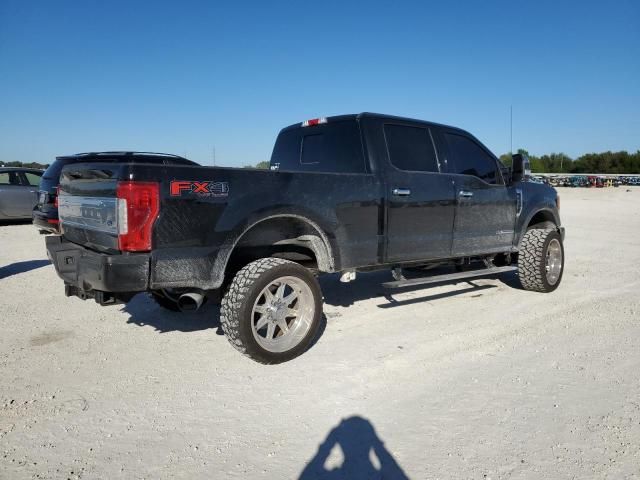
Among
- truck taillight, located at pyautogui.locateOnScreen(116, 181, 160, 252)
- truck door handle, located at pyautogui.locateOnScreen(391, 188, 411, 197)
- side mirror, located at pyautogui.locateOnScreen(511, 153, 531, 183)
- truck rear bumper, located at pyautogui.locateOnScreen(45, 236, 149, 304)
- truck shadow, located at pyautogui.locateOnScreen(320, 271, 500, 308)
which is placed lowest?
truck shadow, located at pyautogui.locateOnScreen(320, 271, 500, 308)

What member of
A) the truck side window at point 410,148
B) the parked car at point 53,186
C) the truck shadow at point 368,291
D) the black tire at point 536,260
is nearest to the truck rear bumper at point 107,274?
the truck side window at point 410,148

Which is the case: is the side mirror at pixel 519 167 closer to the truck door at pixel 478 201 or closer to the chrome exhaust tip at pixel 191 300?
the truck door at pixel 478 201

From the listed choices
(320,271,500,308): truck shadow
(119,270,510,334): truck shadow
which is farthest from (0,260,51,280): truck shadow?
(320,271,500,308): truck shadow

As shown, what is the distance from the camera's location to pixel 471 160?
5547mm

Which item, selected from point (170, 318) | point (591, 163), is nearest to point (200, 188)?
Answer: point (170, 318)

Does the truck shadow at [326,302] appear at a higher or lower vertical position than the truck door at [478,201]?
lower

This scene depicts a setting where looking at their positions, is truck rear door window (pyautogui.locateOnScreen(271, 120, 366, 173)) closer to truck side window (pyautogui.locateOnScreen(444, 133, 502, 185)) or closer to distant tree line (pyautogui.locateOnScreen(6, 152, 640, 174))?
truck side window (pyautogui.locateOnScreen(444, 133, 502, 185))

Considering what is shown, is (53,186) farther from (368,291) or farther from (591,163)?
(591,163)

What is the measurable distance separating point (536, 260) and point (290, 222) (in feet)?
11.6

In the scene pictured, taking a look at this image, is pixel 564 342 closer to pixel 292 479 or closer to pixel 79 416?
pixel 292 479

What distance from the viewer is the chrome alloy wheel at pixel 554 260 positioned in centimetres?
625

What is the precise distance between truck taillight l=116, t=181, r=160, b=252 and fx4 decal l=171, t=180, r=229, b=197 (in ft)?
0.40

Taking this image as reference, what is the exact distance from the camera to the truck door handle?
4.50 meters

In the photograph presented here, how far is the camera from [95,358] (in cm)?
389
